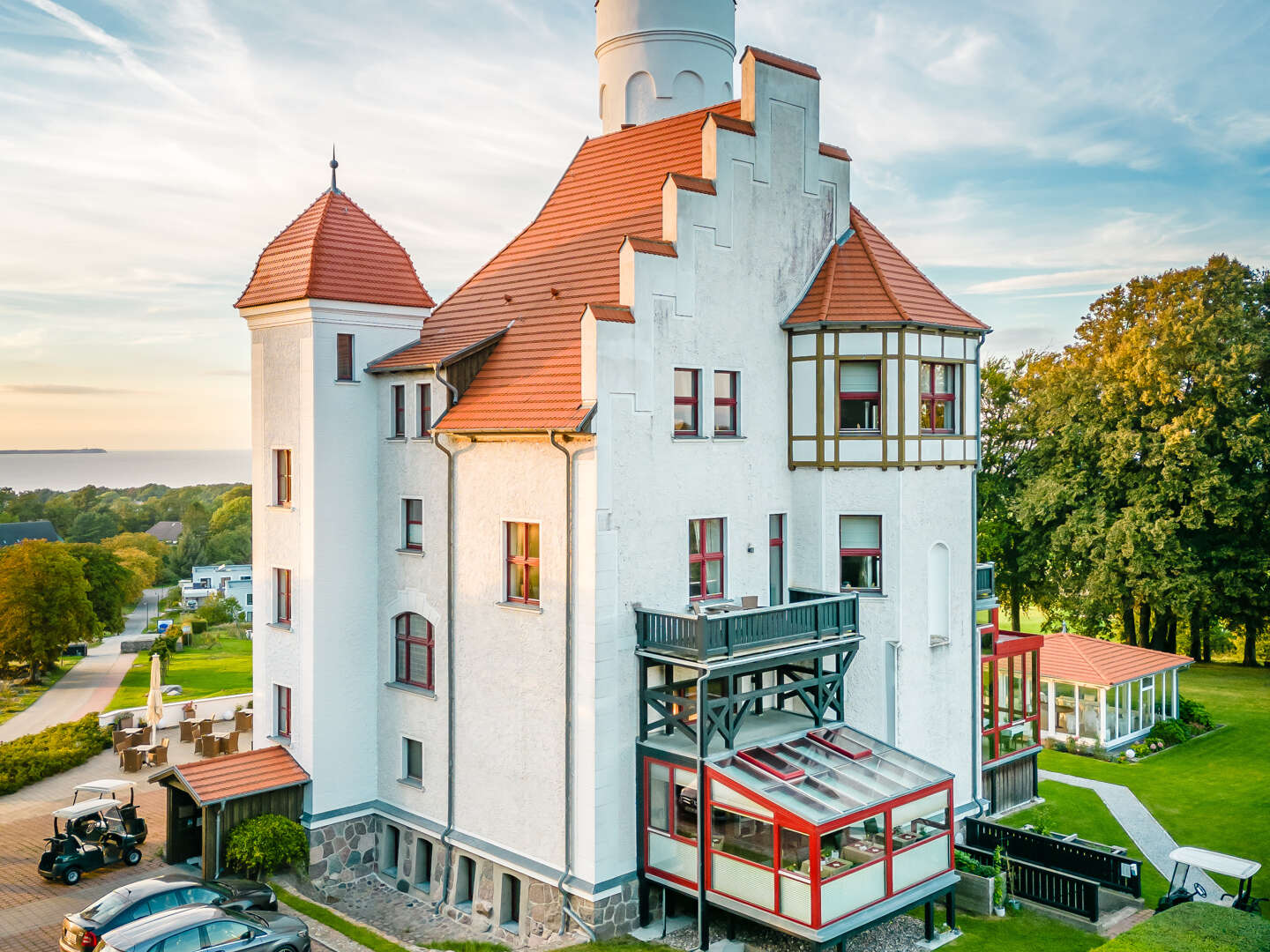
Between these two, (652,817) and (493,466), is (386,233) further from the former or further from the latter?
(652,817)

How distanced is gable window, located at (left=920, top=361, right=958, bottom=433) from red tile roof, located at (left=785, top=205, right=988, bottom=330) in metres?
0.97

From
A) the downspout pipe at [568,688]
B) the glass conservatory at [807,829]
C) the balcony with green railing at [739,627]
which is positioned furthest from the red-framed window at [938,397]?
the downspout pipe at [568,688]

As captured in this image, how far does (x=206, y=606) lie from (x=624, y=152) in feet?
192

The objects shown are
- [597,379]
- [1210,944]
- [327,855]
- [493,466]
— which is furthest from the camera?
[327,855]

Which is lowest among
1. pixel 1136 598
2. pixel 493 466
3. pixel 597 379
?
pixel 1136 598

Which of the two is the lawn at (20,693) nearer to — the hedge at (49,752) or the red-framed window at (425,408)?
the hedge at (49,752)

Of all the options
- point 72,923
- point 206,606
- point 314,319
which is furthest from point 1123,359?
point 206,606

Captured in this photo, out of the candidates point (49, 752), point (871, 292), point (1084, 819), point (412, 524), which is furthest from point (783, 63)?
point (49, 752)

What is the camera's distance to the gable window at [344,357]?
895 inches

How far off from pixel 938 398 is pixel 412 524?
11.8m

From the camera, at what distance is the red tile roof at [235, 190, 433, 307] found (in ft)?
73.9

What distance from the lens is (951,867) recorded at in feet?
61.6

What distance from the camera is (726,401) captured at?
20.6m

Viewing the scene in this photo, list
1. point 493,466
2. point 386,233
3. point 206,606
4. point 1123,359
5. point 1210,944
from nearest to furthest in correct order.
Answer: point 1210,944 < point 493,466 < point 386,233 < point 1123,359 < point 206,606
